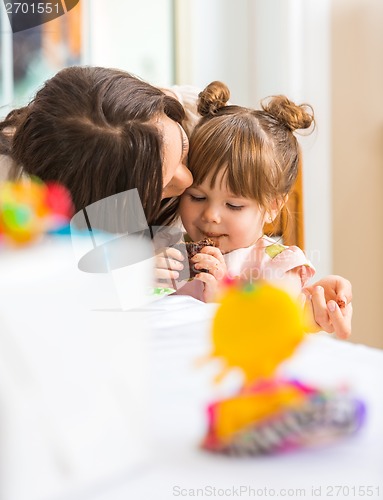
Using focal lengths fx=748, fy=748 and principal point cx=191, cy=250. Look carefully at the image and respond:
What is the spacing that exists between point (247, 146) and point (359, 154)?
1.06 m

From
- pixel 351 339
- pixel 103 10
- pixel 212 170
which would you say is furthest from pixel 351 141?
pixel 212 170

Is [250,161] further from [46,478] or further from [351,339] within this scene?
[351,339]

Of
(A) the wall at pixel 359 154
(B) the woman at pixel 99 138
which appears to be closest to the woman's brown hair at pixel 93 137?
(B) the woman at pixel 99 138

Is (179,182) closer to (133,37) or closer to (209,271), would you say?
(209,271)

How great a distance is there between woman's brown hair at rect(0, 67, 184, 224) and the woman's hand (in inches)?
14.0

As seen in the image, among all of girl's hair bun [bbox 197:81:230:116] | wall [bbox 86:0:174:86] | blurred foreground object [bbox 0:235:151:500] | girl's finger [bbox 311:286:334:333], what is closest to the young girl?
girl's hair bun [bbox 197:81:230:116]

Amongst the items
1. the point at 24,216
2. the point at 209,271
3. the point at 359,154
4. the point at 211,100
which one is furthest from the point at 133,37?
the point at 24,216

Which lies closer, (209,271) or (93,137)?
(93,137)

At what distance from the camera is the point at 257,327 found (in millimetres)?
419

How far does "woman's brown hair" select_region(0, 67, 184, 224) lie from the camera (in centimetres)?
109

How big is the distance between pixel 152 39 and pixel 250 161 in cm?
138

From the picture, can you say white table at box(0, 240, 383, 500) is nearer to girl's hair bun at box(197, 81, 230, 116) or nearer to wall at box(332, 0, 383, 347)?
girl's hair bun at box(197, 81, 230, 116)

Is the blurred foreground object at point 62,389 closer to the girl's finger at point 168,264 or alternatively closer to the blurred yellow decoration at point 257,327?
the blurred yellow decoration at point 257,327

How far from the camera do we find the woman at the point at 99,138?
1092mm
